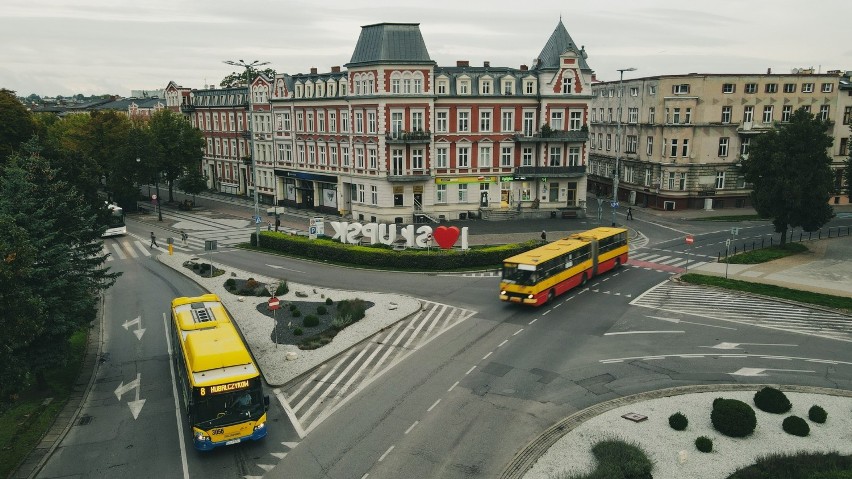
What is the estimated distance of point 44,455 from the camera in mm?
22234

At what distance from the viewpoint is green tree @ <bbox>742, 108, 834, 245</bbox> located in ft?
161

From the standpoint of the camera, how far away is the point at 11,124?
58.0 m

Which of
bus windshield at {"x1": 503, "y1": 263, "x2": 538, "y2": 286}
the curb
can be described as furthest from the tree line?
bus windshield at {"x1": 503, "y1": 263, "x2": 538, "y2": 286}

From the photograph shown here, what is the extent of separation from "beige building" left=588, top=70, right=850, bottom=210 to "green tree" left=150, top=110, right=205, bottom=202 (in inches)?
2257

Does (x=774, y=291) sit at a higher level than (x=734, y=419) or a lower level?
lower

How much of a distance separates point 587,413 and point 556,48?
5450cm

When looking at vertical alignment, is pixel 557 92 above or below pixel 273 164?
above

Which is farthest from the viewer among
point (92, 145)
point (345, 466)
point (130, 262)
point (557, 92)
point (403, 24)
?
point (92, 145)

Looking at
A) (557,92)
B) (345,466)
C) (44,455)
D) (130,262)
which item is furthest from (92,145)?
(345,466)

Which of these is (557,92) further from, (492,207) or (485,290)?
(485,290)

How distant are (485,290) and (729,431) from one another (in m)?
22.0

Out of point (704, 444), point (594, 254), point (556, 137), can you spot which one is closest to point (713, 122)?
point (556, 137)

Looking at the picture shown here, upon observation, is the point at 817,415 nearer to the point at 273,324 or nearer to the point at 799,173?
the point at 273,324

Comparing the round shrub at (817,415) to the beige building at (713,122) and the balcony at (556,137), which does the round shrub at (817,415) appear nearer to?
the balcony at (556,137)
